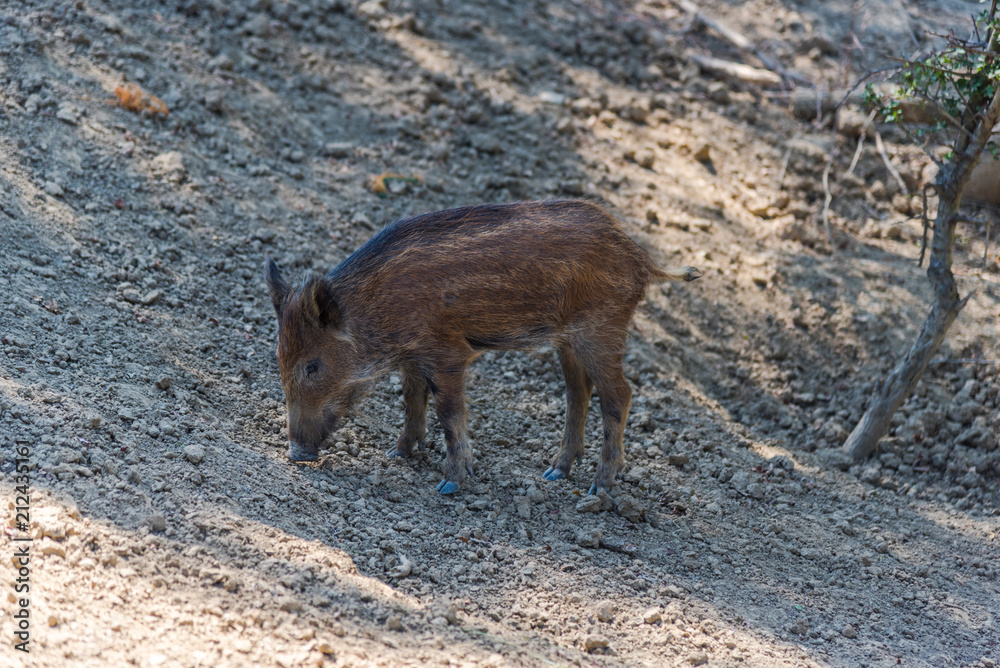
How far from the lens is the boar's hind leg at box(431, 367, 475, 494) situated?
15.9 ft

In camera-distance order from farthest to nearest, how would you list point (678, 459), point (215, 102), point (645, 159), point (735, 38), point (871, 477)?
point (735, 38)
point (645, 159)
point (215, 102)
point (871, 477)
point (678, 459)

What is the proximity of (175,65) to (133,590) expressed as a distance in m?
5.64

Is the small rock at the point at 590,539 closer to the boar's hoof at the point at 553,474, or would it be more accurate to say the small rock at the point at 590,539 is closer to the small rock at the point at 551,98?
the boar's hoof at the point at 553,474

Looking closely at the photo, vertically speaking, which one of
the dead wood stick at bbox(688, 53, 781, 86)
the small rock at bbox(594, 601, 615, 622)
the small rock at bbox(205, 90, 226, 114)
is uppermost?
the dead wood stick at bbox(688, 53, 781, 86)

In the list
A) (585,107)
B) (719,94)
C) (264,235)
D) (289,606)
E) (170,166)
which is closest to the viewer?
(289,606)

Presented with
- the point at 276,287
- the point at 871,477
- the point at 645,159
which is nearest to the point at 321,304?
the point at 276,287

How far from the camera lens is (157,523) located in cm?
378

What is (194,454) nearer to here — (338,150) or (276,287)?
(276,287)

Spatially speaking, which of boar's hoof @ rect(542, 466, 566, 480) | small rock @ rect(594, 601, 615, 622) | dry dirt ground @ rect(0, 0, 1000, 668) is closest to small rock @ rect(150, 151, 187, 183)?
dry dirt ground @ rect(0, 0, 1000, 668)

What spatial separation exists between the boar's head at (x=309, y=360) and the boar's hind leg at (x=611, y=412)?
148 cm

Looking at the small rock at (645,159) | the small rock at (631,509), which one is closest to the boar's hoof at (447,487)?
the small rock at (631,509)

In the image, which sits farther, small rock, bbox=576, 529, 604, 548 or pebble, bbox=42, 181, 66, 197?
pebble, bbox=42, 181, 66, 197

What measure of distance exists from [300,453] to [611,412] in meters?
1.87

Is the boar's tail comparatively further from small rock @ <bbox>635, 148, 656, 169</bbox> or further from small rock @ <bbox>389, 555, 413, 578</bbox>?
small rock @ <bbox>635, 148, 656, 169</bbox>
